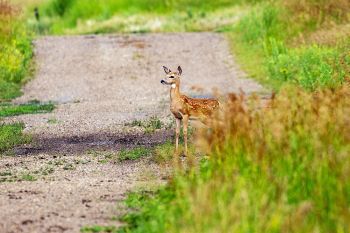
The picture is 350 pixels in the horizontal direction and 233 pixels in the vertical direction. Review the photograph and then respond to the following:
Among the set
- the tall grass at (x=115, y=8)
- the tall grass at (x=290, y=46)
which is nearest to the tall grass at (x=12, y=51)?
the tall grass at (x=290, y=46)

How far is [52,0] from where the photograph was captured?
53062mm

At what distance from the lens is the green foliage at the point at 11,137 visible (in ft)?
61.6

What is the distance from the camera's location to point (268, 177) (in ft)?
35.8

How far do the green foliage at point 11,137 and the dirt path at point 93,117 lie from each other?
26 centimetres

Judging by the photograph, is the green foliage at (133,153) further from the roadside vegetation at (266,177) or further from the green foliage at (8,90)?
the green foliage at (8,90)

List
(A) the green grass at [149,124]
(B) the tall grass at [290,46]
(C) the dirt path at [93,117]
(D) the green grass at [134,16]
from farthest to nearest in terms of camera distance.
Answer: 1. (D) the green grass at [134,16]
2. (B) the tall grass at [290,46]
3. (A) the green grass at [149,124]
4. (C) the dirt path at [93,117]

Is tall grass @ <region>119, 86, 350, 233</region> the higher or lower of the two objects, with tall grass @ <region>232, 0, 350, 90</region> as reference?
higher

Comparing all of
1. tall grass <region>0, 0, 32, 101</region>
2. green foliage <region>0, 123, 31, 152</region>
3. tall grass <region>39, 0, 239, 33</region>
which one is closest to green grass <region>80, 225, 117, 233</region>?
green foliage <region>0, 123, 31, 152</region>

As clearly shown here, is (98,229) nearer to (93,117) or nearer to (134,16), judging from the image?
(93,117)

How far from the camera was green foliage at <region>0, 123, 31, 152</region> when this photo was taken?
18.8 m

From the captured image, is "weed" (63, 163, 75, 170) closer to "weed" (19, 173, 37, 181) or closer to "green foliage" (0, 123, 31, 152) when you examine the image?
"weed" (19, 173, 37, 181)

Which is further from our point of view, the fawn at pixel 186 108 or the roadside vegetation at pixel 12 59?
the roadside vegetation at pixel 12 59

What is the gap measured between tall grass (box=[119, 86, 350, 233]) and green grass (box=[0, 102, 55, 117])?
479 inches

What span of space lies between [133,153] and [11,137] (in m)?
3.17
